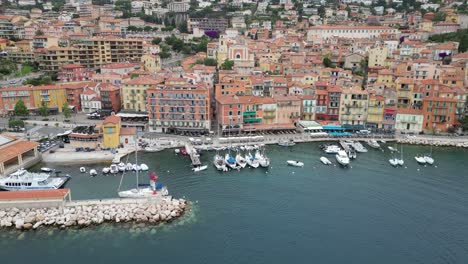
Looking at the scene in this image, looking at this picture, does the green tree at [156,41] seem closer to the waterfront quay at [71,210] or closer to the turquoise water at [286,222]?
the turquoise water at [286,222]

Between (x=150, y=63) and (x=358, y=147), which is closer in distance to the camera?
(x=358, y=147)

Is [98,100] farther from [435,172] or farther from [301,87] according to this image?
[435,172]

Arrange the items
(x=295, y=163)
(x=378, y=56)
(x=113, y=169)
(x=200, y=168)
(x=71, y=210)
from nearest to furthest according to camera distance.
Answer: (x=71, y=210) → (x=113, y=169) → (x=200, y=168) → (x=295, y=163) → (x=378, y=56)

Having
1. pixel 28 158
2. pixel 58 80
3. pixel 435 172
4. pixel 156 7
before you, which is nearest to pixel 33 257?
pixel 28 158

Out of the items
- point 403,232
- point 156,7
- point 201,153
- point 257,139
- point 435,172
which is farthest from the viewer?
point 156,7

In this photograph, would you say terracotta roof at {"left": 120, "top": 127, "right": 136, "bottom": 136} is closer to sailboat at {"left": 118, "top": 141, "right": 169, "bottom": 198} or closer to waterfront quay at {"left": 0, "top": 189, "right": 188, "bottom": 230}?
sailboat at {"left": 118, "top": 141, "right": 169, "bottom": 198}

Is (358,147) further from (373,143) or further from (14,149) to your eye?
(14,149)

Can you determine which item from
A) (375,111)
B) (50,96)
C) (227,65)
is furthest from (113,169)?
(227,65)
